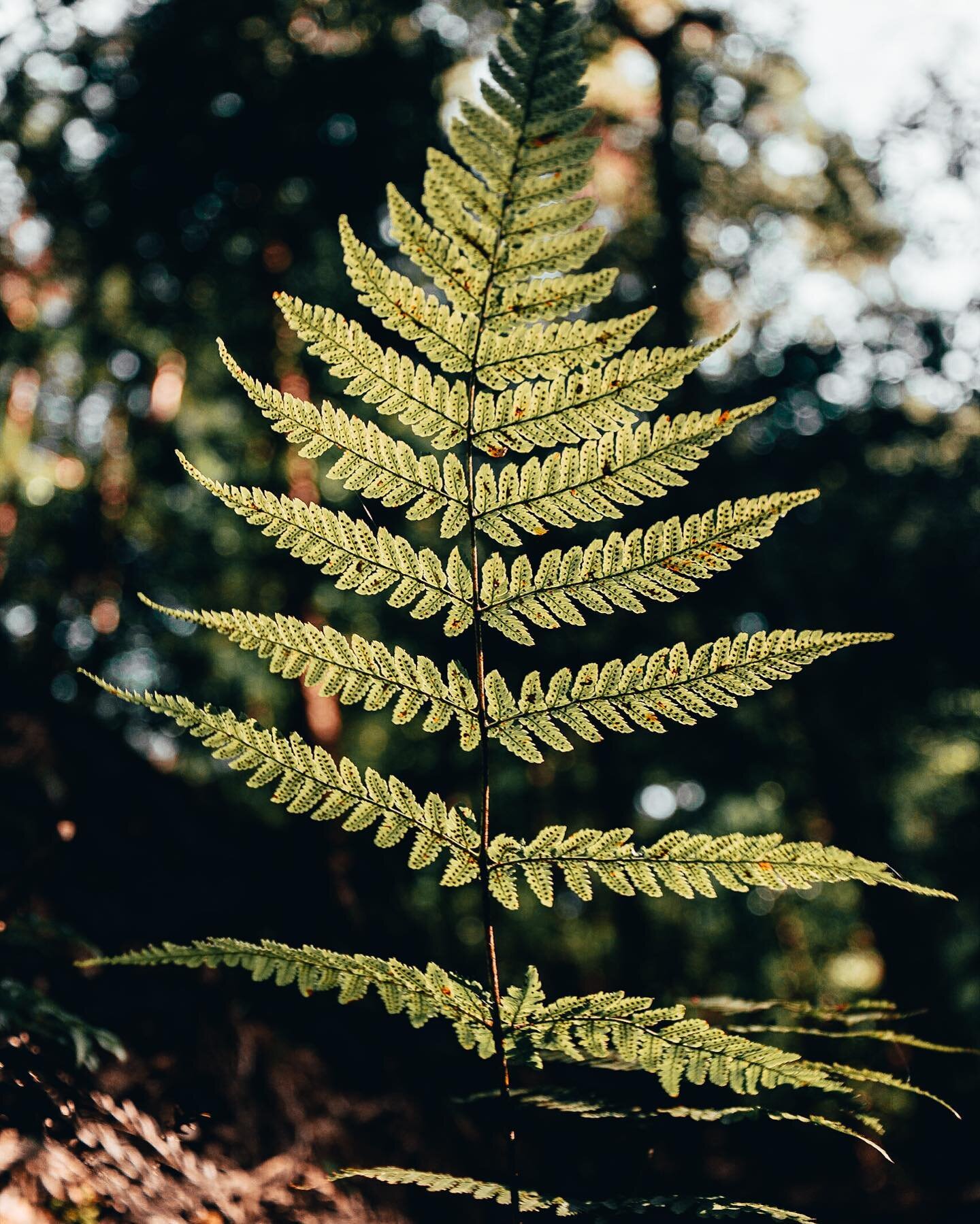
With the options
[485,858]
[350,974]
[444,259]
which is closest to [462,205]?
[444,259]

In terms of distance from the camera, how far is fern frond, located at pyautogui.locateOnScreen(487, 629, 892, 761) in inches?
36.7

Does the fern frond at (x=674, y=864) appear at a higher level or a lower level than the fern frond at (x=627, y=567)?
lower

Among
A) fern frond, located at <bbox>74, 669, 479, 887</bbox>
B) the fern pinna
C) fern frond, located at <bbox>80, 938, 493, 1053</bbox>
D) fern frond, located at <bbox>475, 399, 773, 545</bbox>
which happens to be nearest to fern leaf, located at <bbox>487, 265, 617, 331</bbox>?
the fern pinna

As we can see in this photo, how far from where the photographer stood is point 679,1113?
1.06m

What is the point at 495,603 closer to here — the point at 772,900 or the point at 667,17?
the point at 667,17

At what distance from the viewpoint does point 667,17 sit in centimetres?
694

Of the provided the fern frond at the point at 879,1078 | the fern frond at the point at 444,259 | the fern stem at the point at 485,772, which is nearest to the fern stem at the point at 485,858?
the fern stem at the point at 485,772

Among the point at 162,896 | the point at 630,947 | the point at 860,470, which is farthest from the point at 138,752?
the point at 860,470

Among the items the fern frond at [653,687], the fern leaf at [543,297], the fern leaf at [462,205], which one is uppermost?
the fern leaf at [462,205]

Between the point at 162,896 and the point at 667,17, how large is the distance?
8214 millimetres

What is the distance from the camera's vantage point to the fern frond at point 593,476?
94cm

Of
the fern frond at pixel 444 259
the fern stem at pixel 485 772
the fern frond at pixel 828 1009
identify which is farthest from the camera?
the fern frond at pixel 828 1009

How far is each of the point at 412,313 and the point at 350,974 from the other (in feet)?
2.69

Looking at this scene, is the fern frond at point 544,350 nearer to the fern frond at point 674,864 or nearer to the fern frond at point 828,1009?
the fern frond at point 674,864
